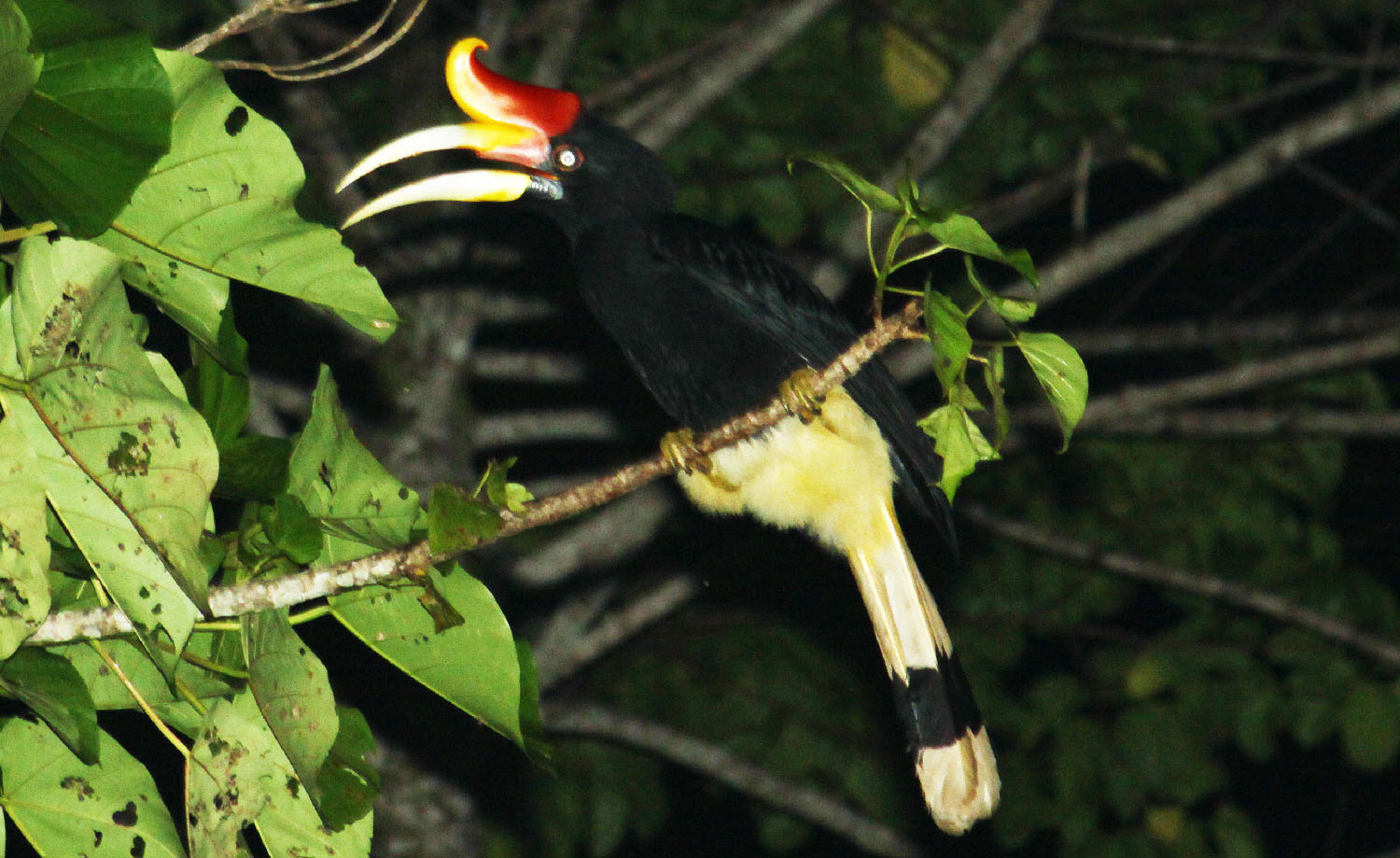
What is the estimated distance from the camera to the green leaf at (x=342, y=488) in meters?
1.61

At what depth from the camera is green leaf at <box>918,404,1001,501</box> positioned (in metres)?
1.57

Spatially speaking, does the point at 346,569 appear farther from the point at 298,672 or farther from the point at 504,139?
the point at 504,139

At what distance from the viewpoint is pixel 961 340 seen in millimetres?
1494

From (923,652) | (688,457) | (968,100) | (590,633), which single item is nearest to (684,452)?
(688,457)

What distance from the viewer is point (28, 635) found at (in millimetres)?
1290

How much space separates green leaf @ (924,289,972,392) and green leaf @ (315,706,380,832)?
0.80 meters

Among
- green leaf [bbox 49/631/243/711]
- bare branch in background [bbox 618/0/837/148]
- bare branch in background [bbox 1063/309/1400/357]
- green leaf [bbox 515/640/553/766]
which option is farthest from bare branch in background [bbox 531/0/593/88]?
green leaf [bbox 49/631/243/711]

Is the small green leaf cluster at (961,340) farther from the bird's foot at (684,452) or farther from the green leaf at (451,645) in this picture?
the bird's foot at (684,452)

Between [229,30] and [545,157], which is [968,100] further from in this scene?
[229,30]

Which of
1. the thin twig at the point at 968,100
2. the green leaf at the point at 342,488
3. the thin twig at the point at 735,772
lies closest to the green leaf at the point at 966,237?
the green leaf at the point at 342,488

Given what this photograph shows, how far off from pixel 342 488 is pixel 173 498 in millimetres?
317

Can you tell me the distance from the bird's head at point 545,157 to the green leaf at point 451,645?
4.25 ft

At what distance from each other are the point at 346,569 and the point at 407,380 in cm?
261

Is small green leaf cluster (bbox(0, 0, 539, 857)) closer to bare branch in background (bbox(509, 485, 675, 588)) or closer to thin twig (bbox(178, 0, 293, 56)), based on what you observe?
thin twig (bbox(178, 0, 293, 56))
